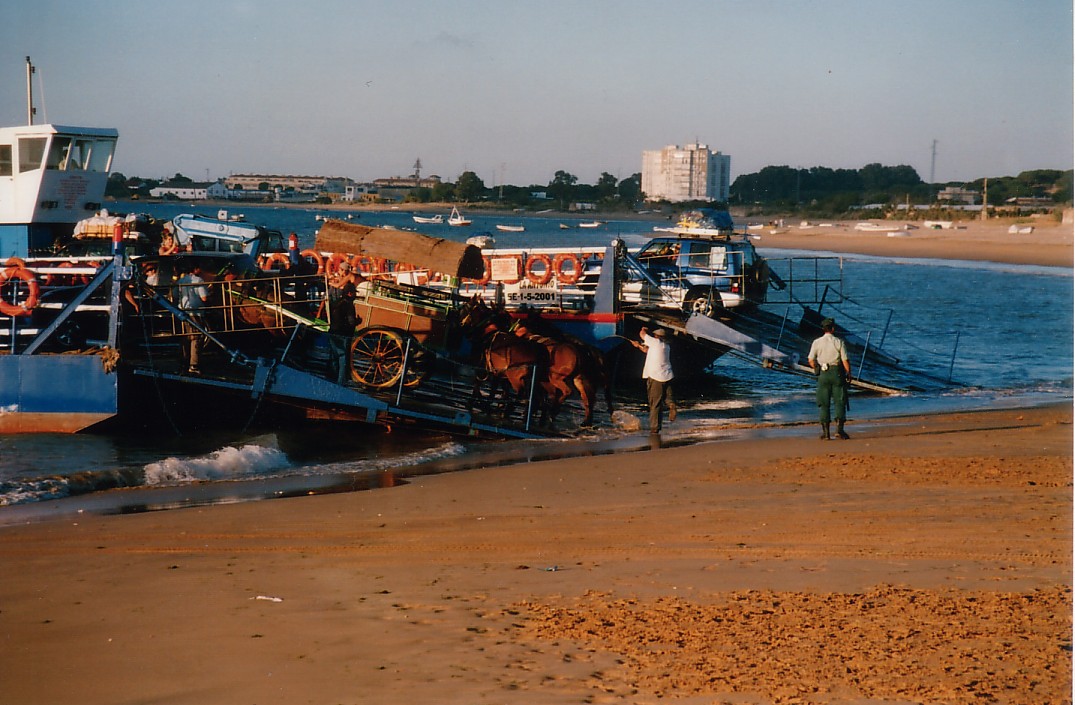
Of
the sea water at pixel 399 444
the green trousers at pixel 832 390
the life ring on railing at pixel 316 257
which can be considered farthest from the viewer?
the life ring on railing at pixel 316 257

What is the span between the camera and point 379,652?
23.4ft

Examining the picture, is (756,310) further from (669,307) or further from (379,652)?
(379,652)

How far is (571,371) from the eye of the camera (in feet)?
59.5

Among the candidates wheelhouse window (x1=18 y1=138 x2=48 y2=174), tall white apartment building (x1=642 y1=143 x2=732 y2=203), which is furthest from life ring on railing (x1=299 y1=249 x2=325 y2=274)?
tall white apartment building (x1=642 y1=143 x2=732 y2=203)

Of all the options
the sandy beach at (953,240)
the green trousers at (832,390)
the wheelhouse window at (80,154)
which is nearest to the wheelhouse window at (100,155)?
the wheelhouse window at (80,154)

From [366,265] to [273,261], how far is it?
156 inches

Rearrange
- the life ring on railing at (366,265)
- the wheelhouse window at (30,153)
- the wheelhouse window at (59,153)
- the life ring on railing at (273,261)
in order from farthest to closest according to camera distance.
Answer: the life ring on railing at (366,265)
the life ring on railing at (273,261)
the wheelhouse window at (59,153)
the wheelhouse window at (30,153)

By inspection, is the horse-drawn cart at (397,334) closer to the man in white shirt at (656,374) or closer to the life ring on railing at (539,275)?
the life ring on railing at (539,275)

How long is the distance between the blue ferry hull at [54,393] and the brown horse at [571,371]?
6.63 meters

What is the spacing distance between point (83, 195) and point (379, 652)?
17949 millimetres

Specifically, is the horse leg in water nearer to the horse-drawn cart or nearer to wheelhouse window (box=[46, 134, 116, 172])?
the horse-drawn cart

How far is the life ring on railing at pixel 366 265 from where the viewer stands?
2618 centimetres

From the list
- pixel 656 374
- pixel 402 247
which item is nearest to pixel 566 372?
pixel 656 374

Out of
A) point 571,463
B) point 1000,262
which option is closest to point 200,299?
point 571,463
